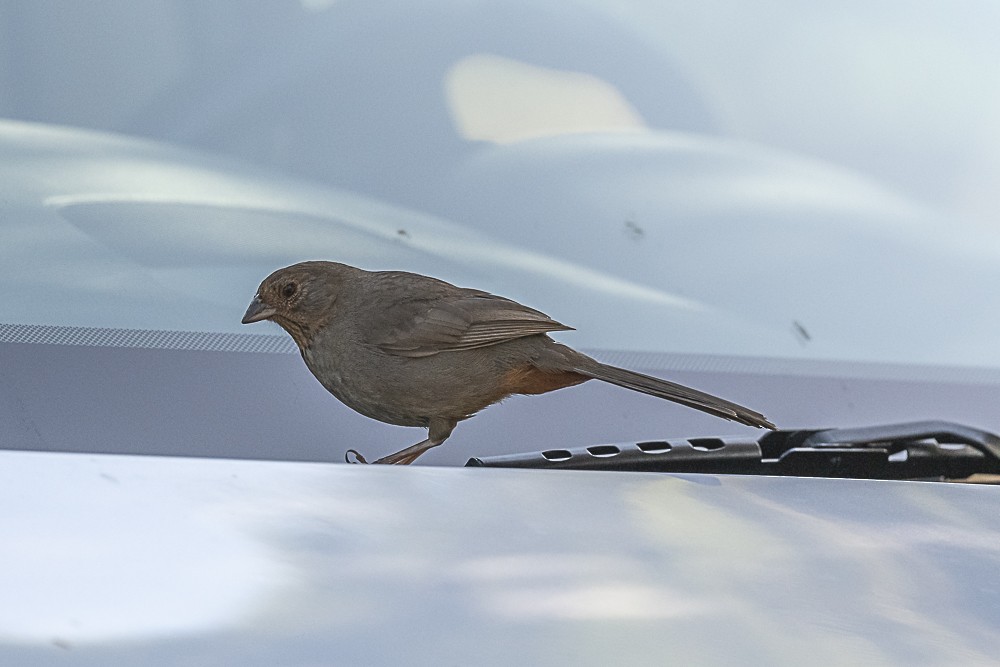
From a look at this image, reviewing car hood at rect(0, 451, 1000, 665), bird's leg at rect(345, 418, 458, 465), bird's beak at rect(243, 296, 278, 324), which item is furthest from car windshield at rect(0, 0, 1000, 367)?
car hood at rect(0, 451, 1000, 665)

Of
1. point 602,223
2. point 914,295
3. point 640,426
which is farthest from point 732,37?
point 640,426

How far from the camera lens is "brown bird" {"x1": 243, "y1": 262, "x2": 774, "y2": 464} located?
1.02m

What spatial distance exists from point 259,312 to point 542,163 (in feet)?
1.41

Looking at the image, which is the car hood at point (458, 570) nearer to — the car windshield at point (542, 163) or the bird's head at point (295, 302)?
Result: the bird's head at point (295, 302)

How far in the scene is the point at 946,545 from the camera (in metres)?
0.71

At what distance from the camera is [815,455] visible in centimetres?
107

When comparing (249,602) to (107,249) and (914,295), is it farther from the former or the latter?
(914,295)

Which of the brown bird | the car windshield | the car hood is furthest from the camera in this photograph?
the car windshield

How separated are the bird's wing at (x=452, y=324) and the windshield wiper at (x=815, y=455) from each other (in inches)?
4.4

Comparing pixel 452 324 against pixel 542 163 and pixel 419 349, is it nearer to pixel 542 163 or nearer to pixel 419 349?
pixel 419 349

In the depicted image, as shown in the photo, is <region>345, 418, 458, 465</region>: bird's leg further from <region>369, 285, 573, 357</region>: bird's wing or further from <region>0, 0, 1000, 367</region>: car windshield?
<region>0, 0, 1000, 367</region>: car windshield

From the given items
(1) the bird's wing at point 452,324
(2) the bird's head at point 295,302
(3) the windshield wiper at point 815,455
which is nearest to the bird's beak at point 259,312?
(2) the bird's head at point 295,302

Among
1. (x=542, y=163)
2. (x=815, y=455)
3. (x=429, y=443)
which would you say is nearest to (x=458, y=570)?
(x=429, y=443)

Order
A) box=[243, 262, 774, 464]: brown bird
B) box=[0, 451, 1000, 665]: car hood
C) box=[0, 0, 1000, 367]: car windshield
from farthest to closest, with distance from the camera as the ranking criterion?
box=[0, 0, 1000, 367]: car windshield < box=[243, 262, 774, 464]: brown bird < box=[0, 451, 1000, 665]: car hood
